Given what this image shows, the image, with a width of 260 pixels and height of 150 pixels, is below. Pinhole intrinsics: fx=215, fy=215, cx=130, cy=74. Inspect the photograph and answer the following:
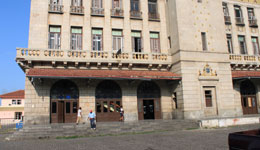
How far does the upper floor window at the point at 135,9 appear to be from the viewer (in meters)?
24.0

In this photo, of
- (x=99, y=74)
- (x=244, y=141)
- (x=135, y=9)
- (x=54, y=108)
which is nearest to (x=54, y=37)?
(x=99, y=74)

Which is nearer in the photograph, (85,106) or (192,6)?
(85,106)

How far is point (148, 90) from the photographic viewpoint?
23.2 metres

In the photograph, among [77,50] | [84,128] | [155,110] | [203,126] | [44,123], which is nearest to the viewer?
[84,128]

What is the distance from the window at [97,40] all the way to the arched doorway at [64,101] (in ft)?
14.9

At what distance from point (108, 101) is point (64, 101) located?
4.25 metres

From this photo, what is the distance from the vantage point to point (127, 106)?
21.9 meters

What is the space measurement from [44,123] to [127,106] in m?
7.95

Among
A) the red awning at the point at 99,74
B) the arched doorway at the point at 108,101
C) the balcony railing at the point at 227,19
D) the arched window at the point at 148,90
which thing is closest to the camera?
the red awning at the point at 99,74

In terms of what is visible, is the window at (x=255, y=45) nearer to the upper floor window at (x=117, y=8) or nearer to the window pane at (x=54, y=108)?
the upper floor window at (x=117, y=8)

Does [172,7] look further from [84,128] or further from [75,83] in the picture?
[84,128]

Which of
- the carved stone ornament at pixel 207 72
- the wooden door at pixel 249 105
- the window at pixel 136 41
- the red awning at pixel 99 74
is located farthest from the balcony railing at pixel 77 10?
the wooden door at pixel 249 105

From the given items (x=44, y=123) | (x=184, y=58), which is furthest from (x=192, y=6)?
(x=44, y=123)

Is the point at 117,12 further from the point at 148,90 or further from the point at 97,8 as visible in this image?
the point at 148,90
